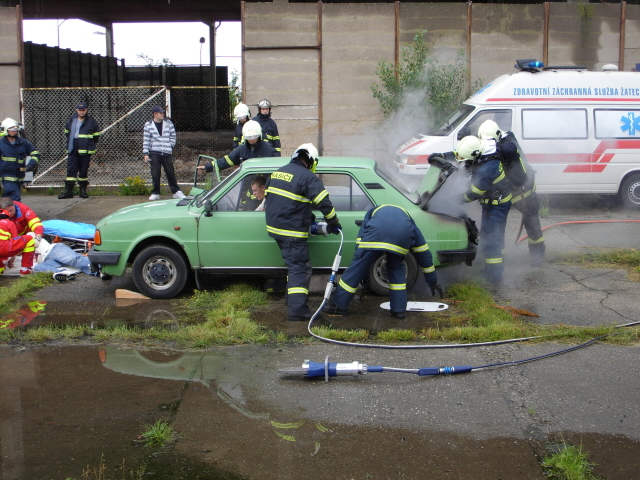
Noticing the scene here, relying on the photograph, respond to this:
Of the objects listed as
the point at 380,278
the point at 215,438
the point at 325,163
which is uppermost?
the point at 325,163

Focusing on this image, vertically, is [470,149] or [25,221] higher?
[470,149]

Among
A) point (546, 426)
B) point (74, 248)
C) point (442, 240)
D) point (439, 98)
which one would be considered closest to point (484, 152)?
point (442, 240)

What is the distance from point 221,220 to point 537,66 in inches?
267

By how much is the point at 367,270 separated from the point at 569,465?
9.70 ft

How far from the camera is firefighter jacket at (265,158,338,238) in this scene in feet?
21.7

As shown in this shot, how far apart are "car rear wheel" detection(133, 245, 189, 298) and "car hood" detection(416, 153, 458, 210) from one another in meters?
2.55

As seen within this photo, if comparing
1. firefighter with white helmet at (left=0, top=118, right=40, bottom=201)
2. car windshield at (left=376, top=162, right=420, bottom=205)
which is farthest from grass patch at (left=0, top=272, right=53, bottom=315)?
car windshield at (left=376, top=162, right=420, bottom=205)

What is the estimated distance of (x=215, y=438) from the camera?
14.4ft

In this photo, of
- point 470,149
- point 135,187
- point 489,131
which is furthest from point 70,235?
point 489,131

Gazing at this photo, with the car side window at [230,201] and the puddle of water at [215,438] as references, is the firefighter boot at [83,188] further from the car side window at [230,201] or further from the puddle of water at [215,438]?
the puddle of water at [215,438]

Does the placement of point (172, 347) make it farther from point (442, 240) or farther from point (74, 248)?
point (74, 248)

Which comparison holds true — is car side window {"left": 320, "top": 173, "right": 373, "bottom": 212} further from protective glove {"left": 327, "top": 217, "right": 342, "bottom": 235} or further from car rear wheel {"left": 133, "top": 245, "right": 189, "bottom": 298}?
car rear wheel {"left": 133, "top": 245, "right": 189, "bottom": 298}

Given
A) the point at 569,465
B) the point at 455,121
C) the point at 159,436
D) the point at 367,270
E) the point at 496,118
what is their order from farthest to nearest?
the point at 455,121
the point at 496,118
the point at 367,270
the point at 159,436
the point at 569,465

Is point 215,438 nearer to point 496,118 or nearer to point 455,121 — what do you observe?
point 455,121
